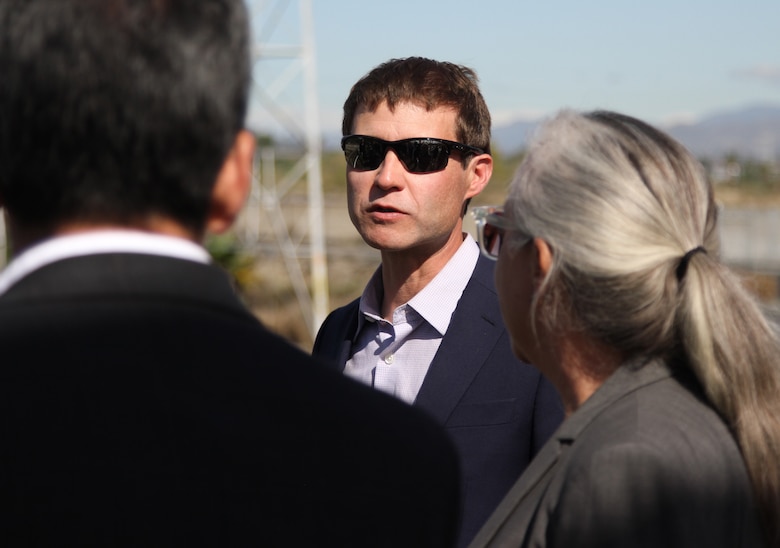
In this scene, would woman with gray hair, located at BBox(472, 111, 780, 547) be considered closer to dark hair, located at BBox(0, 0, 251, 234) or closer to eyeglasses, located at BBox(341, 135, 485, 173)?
dark hair, located at BBox(0, 0, 251, 234)

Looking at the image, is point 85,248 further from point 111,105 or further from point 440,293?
point 440,293

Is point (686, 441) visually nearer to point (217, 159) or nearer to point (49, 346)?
point (217, 159)

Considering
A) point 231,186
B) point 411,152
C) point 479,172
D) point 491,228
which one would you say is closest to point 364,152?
point 411,152

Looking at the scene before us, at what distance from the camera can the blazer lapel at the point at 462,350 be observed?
277 centimetres

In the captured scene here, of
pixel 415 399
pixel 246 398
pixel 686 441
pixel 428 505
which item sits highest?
pixel 246 398

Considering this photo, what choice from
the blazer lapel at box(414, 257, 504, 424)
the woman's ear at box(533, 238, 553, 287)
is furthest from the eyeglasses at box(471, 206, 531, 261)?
the blazer lapel at box(414, 257, 504, 424)

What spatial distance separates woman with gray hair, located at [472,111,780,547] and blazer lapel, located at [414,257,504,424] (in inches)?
30.3

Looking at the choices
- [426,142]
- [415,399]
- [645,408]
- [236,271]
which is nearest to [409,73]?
[426,142]

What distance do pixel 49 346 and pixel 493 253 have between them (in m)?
1.34

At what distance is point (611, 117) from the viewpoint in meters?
2.01

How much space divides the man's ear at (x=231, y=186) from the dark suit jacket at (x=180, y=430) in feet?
0.38

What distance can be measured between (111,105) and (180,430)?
0.38 meters

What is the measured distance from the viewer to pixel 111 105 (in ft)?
3.82

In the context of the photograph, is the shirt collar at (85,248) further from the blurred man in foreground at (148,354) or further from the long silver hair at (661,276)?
the long silver hair at (661,276)
